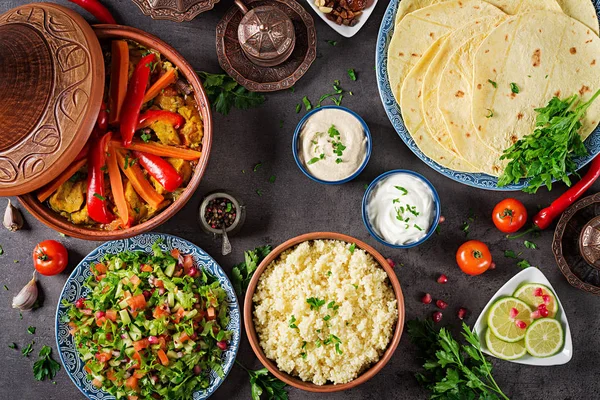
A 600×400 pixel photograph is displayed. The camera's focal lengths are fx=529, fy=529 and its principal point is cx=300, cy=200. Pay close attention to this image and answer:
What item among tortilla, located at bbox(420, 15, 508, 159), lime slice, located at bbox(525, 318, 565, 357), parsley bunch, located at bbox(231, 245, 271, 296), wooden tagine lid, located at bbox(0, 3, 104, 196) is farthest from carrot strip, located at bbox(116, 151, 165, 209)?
lime slice, located at bbox(525, 318, 565, 357)

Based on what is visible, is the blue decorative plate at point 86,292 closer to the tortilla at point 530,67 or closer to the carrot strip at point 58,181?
the carrot strip at point 58,181

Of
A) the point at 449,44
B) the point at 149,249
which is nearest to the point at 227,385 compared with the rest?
the point at 149,249

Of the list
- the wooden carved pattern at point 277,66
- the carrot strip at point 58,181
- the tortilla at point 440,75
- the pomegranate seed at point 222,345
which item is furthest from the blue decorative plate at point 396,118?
the carrot strip at point 58,181

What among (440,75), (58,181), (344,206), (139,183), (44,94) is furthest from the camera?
(344,206)

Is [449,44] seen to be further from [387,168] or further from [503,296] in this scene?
[503,296]

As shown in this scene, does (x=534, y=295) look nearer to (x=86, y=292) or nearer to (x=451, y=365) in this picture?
(x=451, y=365)

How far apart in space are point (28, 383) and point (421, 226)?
10.9 feet

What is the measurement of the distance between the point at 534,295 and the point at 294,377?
1.91 m

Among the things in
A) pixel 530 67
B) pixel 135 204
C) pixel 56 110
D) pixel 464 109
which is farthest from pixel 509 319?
pixel 56 110

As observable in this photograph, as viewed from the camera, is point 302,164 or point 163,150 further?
point 302,164

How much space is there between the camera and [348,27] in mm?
4016

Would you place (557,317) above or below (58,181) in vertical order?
below

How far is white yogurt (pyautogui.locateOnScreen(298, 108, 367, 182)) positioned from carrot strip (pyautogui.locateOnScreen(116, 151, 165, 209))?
1.13 meters

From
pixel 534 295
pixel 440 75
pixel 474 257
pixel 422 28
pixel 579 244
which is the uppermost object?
pixel 422 28
